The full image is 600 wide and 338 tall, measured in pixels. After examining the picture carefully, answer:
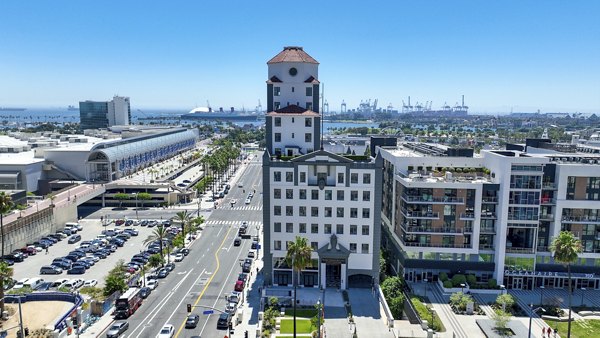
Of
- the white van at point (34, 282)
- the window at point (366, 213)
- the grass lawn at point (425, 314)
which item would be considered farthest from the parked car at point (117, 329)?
the grass lawn at point (425, 314)

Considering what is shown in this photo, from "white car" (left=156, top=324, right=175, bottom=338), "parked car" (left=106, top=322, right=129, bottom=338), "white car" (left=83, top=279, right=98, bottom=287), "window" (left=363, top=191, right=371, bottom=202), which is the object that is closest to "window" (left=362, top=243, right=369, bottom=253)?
"window" (left=363, top=191, right=371, bottom=202)

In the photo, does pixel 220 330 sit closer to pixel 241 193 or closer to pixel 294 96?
pixel 294 96

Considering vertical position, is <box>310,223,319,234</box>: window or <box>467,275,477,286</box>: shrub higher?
<box>310,223,319,234</box>: window

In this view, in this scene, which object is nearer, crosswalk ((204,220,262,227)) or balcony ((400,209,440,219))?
balcony ((400,209,440,219))

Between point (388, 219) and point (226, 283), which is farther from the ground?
point (388, 219)

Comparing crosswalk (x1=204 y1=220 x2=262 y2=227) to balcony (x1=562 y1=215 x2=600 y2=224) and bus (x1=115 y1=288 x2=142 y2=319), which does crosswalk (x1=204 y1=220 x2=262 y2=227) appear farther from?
balcony (x1=562 y1=215 x2=600 y2=224)

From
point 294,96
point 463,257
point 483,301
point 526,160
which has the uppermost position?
point 294,96

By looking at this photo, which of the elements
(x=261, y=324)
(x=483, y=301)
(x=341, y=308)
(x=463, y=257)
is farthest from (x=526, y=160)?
(x=261, y=324)

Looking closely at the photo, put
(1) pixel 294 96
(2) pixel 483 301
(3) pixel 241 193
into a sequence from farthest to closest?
(3) pixel 241 193 → (1) pixel 294 96 → (2) pixel 483 301
